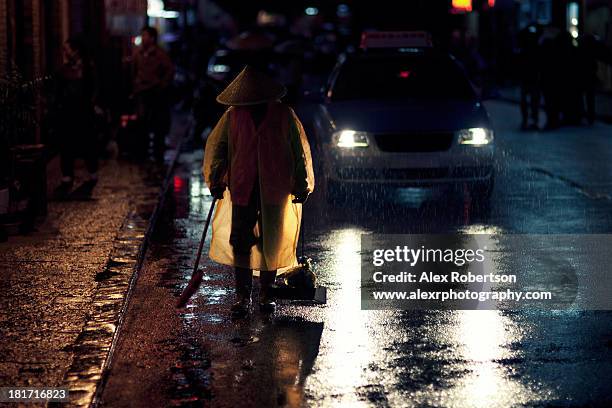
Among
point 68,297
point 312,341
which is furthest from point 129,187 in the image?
point 312,341

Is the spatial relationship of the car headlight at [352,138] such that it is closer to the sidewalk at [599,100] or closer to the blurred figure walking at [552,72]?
the sidewalk at [599,100]

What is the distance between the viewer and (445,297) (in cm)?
932

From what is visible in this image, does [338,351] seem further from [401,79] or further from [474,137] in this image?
[401,79]

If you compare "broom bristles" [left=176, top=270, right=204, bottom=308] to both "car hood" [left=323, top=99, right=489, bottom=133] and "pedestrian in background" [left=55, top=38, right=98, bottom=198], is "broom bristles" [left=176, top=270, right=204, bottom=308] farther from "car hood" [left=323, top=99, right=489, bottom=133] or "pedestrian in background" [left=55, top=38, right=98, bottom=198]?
"pedestrian in background" [left=55, top=38, right=98, bottom=198]

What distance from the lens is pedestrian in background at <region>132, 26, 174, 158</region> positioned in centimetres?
1881

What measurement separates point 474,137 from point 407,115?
746 millimetres

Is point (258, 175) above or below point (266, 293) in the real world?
above

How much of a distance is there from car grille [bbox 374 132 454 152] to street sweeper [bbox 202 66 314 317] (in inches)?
206

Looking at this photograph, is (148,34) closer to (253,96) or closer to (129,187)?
(129,187)

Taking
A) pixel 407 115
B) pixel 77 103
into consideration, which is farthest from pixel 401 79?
pixel 77 103

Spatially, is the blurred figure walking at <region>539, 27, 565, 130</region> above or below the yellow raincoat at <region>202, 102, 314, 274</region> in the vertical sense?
below

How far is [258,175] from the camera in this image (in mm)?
8773

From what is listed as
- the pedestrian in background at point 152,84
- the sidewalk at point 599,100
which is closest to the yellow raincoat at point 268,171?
the pedestrian in background at point 152,84

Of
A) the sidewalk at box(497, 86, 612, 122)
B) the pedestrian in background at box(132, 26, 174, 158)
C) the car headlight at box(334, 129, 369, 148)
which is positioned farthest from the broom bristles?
the sidewalk at box(497, 86, 612, 122)
